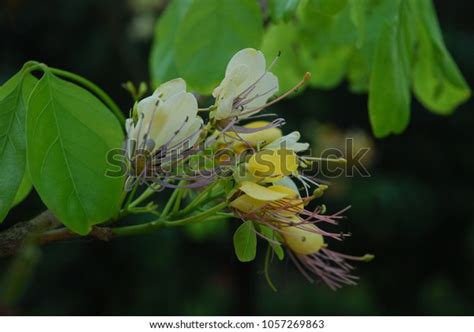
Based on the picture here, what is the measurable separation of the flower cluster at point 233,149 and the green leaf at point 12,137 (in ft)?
0.32

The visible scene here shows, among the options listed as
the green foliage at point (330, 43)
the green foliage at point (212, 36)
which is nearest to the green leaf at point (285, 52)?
the green foliage at point (330, 43)

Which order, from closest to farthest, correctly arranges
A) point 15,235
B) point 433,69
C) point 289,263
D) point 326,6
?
point 15,235 < point 326,6 < point 433,69 < point 289,263

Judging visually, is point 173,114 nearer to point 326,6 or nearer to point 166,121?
point 166,121

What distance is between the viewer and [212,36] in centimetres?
82

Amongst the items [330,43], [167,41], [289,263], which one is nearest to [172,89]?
[167,41]

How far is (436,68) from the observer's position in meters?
1.04

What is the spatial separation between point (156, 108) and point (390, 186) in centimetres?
333

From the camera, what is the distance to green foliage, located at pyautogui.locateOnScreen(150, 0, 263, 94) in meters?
0.80

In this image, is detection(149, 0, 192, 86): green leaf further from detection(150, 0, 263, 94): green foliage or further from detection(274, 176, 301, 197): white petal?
detection(274, 176, 301, 197): white petal

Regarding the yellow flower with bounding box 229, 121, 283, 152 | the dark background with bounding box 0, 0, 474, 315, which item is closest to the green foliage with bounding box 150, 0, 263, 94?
the yellow flower with bounding box 229, 121, 283, 152

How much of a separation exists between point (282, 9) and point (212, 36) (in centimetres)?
10

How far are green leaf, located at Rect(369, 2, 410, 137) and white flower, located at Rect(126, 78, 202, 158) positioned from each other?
0.27 m

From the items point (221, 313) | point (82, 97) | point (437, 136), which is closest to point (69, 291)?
point (221, 313)

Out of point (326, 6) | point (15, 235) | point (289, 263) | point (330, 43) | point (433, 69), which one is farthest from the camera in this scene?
point (289, 263)
